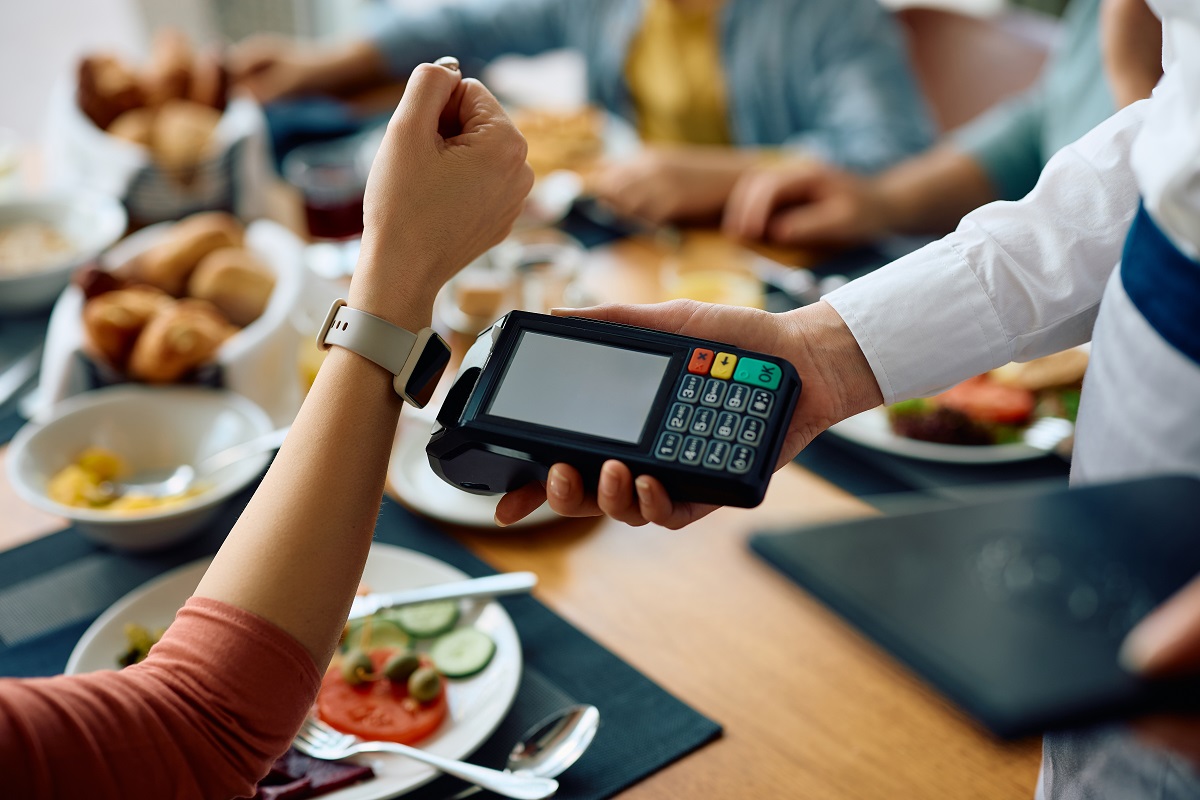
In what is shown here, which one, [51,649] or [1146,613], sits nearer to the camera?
[1146,613]

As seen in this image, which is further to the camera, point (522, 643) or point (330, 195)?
point (330, 195)

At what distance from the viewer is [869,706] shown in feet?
2.48

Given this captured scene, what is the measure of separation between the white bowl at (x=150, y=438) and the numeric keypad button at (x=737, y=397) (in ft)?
1.62

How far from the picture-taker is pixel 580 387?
2.08 ft

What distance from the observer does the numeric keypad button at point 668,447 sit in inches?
23.3

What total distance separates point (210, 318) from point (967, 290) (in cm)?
79

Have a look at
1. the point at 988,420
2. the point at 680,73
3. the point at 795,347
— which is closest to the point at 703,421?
the point at 795,347

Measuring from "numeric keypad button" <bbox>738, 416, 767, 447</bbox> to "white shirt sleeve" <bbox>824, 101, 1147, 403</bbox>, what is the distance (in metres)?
0.14

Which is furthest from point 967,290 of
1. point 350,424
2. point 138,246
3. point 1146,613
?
point 138,246

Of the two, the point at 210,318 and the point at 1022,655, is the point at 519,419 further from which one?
the point at 210,318

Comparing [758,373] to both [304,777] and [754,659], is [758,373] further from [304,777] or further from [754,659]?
[304,777]

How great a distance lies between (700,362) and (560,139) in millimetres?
1112

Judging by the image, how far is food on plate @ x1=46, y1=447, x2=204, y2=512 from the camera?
→ 91cm

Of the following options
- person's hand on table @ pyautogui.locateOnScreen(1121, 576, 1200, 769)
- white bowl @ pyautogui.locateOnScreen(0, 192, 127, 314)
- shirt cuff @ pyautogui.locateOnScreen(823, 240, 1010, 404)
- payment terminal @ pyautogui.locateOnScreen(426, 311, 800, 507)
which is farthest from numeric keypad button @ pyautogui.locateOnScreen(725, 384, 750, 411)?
white bowl @ pyautogui.locateOnScreen(0, 192, 127, 314)
